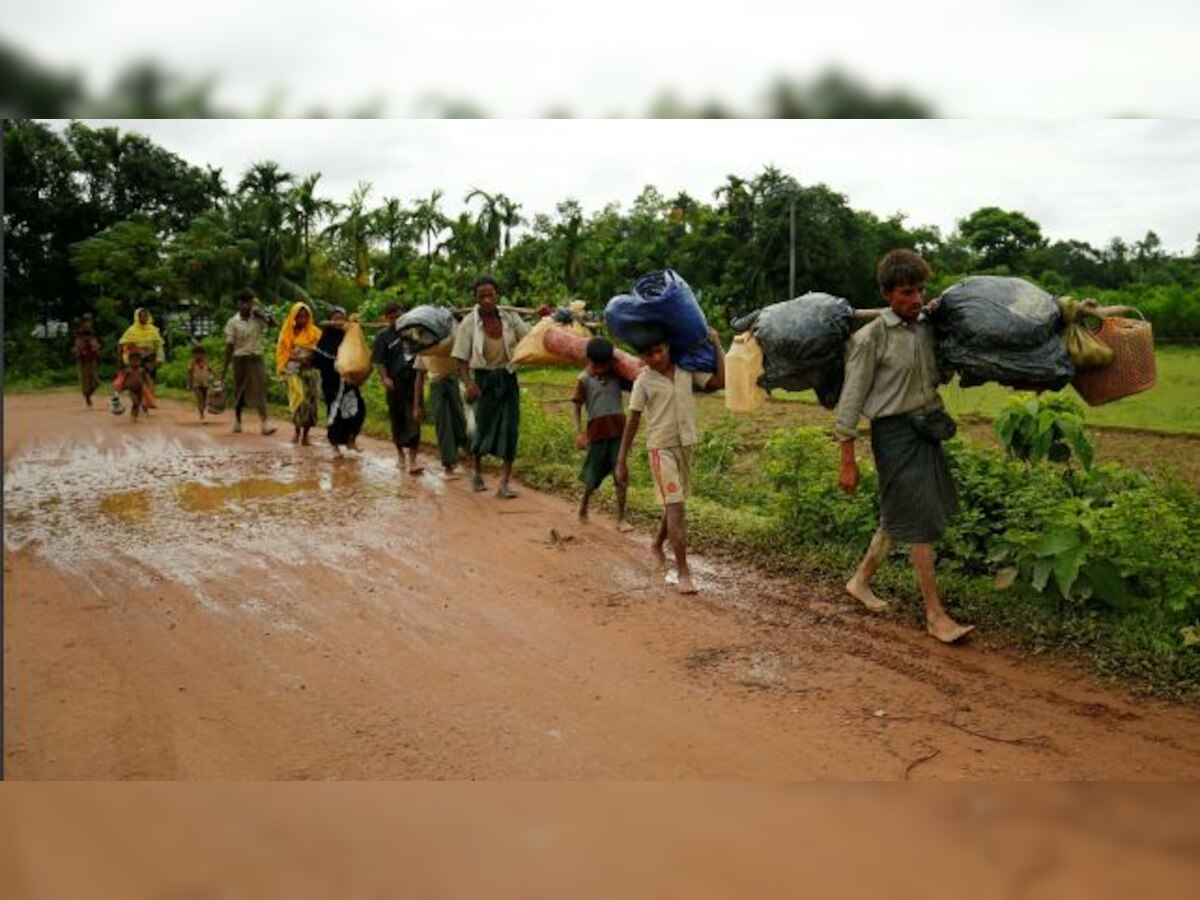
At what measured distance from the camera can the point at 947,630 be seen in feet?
14.5

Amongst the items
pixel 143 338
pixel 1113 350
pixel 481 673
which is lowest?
pixel 481 673

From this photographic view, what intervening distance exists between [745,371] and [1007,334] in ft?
4.10

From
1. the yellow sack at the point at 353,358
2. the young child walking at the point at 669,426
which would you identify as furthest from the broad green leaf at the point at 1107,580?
the yellow sack at the point at 353,358

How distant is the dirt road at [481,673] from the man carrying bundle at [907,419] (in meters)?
0.45

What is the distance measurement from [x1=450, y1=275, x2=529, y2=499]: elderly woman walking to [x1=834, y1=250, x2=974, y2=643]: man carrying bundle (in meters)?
3.66

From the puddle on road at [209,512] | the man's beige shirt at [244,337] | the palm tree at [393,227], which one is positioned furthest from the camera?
the palm tree at [393,227]

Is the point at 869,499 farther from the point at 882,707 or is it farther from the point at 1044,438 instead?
the point at 882,707

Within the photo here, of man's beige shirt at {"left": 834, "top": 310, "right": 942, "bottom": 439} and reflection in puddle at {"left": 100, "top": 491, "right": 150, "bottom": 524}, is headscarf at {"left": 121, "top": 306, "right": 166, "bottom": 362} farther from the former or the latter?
man's beige shirt at {"left": 834, "top": 310, "right": 942, "bottom": 439}

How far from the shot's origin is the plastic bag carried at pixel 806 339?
4.62 meters

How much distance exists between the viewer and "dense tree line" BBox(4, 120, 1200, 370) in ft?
44.9

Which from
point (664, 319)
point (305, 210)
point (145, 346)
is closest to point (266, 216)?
point (305, 210)

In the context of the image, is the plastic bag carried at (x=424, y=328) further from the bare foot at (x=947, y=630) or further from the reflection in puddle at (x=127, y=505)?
the bare foot at (x=947, y=630)

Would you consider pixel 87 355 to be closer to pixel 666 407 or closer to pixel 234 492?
pixel 234 492

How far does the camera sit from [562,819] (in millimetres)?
3148
